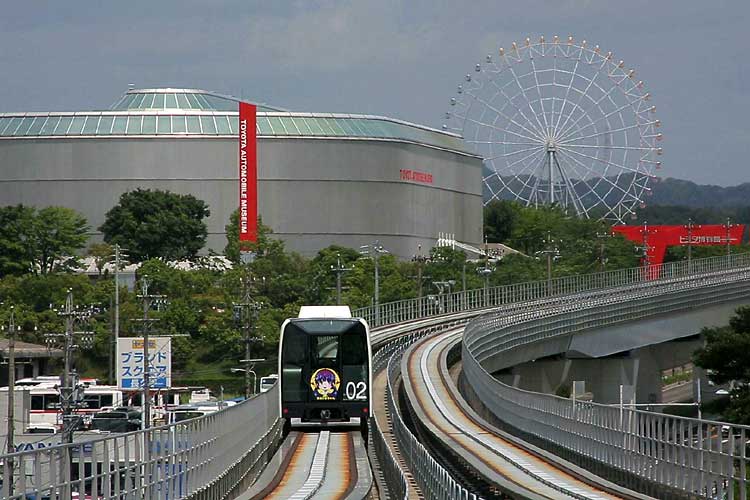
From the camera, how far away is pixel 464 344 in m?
92.1

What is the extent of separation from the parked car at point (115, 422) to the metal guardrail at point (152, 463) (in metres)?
37.3

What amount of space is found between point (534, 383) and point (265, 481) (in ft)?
304

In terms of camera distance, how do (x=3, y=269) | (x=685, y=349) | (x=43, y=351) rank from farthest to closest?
(x=3, y=269), (x=685, y=349), (x=43, y=351)

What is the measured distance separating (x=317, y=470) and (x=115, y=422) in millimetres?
44307

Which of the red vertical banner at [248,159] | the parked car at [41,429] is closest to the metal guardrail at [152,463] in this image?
the parked car at [41,429]

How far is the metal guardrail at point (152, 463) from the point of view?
73.9 feet

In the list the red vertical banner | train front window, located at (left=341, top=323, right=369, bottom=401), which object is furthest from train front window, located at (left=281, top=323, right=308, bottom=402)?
the red vertical banner

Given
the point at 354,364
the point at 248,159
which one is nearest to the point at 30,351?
the point at 248,159

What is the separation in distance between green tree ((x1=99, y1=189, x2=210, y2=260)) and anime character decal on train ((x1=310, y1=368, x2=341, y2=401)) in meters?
130

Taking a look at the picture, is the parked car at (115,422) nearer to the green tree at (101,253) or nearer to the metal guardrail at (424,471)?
the metal guardrail at (424,471)

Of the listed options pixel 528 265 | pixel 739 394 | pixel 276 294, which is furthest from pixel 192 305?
pixel 739 394

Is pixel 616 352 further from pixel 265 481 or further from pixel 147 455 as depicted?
pixel 147 455

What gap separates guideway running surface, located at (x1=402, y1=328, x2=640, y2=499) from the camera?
38938mm

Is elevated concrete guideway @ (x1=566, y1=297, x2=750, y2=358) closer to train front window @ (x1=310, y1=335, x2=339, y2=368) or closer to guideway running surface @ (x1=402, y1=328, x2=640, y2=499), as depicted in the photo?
guideway running surface @ (x1=402, y1=328, x2=640, y2=499)
